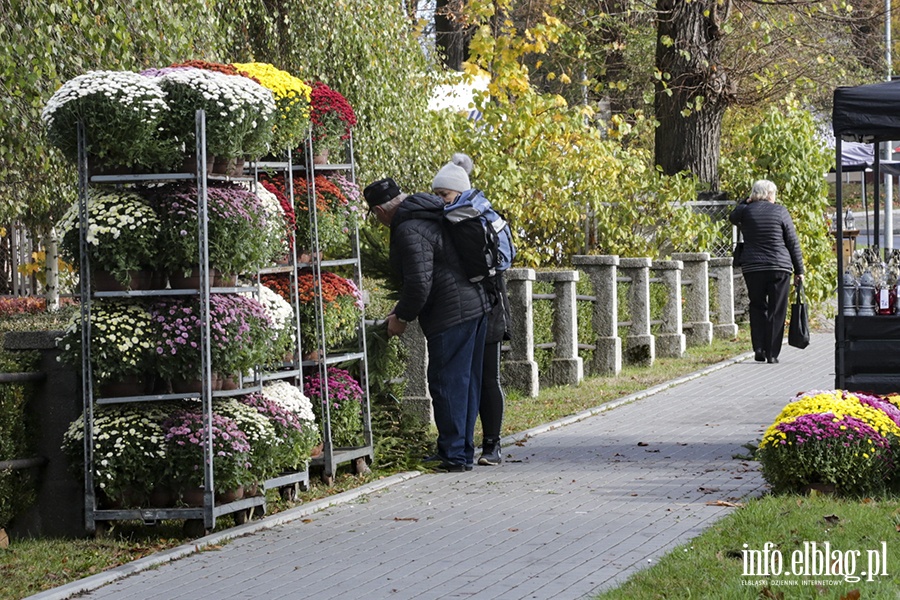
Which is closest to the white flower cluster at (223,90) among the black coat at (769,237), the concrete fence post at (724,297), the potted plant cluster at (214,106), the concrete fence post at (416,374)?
the potted plant cluster at (214,106)

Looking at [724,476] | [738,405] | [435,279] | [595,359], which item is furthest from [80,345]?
[595,359]

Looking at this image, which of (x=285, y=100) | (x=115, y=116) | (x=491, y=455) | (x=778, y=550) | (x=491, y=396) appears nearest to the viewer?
(x=778, y=550)

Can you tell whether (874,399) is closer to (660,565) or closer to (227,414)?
(660,565)

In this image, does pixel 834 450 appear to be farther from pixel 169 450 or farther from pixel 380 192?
pixel 169 450

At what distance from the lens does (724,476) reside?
882cm

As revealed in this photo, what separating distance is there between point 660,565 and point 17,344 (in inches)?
144

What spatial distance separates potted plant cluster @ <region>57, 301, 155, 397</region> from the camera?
717 centimetres

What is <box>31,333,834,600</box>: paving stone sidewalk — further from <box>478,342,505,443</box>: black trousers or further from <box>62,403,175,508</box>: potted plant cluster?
<box>62,403,175,508</box>: potted plant cluster

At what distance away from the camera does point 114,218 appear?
718cm

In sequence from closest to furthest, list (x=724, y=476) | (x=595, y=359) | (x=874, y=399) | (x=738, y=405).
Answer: (x=874, y=399)
(x=724, y=476)
(x=738, y=405)
(x=595, y=359)

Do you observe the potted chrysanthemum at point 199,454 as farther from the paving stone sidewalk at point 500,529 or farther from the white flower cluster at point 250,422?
the paving stone sidewalk at point 500,529

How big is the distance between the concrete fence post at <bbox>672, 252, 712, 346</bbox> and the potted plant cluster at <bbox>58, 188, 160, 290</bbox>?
12.0 meters

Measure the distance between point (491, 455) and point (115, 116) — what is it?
3798mm

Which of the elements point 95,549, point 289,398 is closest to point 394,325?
point 289,398
